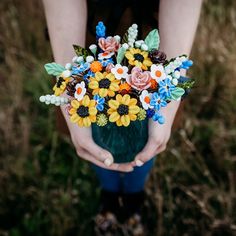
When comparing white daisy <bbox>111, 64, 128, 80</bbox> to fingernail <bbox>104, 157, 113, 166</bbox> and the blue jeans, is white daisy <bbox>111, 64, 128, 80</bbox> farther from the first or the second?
the blue jeans

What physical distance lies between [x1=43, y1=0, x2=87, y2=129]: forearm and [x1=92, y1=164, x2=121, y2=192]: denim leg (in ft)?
1.71

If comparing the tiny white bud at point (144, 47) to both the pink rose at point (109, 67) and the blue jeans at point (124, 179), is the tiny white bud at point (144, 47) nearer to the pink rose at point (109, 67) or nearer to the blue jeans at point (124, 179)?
the pink rose at point (109, 67)

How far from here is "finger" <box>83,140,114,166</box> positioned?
1.17 m

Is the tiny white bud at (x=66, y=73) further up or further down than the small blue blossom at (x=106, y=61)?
further down

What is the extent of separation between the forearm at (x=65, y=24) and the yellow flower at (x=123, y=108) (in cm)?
30

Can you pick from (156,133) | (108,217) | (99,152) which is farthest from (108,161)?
(108,217)

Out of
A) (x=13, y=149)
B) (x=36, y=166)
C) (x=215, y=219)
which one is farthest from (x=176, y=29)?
(x=13, y=149)

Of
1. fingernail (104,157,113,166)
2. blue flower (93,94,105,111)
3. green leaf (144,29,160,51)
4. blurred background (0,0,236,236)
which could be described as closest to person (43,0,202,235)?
fingernail (104,157,113,166)

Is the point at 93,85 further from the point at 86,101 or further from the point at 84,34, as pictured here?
the point at 84,34

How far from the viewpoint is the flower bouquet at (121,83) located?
90 centimetres

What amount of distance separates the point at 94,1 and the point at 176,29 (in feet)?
0.81

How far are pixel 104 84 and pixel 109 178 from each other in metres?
0.76

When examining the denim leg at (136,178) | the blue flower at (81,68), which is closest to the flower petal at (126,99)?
the blue flower at (81,68)

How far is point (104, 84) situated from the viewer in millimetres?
907
